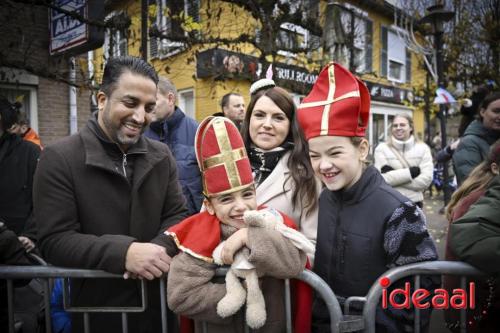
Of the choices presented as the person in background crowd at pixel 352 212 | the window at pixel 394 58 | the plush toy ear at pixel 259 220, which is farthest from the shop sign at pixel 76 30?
the window at pixel 394 58

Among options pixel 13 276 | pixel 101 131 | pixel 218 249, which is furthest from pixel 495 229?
pixel 13 276

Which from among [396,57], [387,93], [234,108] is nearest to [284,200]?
[234,108]

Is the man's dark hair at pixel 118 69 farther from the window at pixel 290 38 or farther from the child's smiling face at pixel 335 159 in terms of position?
the window at pixel 290 38

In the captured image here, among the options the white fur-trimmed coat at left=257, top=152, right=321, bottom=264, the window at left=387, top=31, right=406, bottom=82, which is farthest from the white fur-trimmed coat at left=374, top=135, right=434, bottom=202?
the window at left=387, top=31, right=406, bottom=82

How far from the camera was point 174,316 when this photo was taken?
2.02 m

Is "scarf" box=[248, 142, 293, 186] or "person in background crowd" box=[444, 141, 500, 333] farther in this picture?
"scarf" box=[248, 142, 293, 186]

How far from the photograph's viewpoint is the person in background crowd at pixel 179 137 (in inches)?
134

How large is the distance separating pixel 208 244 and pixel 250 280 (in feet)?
0.80

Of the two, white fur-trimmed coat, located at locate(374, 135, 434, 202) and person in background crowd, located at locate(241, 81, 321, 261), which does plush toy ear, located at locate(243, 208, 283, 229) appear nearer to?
person in background crowd, located at locate(241, 81, 321, 261)

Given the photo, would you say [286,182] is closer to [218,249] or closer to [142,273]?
[218,249]

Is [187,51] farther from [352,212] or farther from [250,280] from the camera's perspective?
[250,280]

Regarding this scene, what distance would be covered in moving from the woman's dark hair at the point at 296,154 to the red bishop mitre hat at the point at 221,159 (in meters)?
0.51

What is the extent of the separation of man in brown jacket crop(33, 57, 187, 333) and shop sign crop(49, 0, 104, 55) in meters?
3.35

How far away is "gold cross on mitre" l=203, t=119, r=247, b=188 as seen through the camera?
5.43 feet
